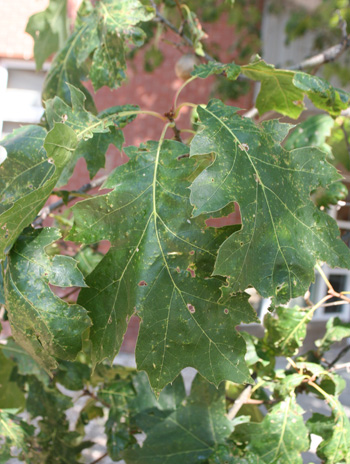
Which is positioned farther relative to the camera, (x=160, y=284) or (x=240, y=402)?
(x=240, y=402)

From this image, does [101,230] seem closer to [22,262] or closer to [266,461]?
[22,262]

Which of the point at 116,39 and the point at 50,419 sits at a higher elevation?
the point at 116,39

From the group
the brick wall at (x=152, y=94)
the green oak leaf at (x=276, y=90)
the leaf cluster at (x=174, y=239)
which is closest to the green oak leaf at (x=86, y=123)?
the leaf cluster at (x=174, y=239)

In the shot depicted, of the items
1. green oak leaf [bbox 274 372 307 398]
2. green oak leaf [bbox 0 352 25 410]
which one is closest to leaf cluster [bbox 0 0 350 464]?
green oak leaf [bbox 274 372 307 398]

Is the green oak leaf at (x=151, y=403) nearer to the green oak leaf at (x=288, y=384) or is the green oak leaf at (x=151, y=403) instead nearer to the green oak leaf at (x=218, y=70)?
the green oak leaf at (x=288, y=384)

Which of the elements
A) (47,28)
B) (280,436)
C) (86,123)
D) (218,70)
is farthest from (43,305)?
(47,28)

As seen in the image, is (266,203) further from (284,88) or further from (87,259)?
(87,259)
